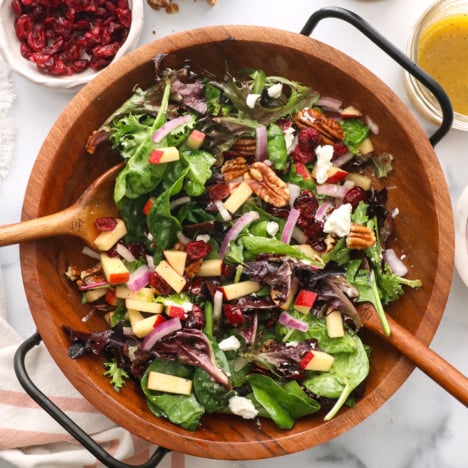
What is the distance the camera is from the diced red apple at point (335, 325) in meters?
2.23

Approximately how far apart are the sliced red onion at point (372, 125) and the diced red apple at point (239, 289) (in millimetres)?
638

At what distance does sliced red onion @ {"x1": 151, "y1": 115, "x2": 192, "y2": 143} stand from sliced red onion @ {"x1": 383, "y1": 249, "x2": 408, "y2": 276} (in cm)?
80

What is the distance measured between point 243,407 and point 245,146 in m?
0.85

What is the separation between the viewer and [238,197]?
2254 millimetres

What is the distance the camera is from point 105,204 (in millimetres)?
2254

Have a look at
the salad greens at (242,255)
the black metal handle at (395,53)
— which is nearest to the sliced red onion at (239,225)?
the salad greens at (242,255)

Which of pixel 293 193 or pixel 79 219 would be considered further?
pixel 293 193

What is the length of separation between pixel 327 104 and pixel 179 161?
0.54m

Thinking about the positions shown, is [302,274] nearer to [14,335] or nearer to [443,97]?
[443,97]

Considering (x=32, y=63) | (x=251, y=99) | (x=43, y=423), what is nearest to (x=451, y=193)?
(x=251, y=99)

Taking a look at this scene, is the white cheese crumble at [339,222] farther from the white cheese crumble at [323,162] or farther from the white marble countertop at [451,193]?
the white marble countertop at [451,193]

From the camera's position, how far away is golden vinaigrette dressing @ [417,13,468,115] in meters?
2.48

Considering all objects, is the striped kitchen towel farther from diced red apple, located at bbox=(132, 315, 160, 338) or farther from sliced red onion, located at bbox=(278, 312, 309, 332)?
sliced red onion, located at bbox=(278, 312, 309, 332)

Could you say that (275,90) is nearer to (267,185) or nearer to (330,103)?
(330,103)
